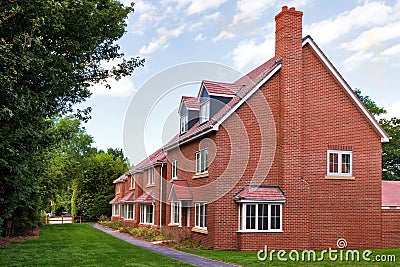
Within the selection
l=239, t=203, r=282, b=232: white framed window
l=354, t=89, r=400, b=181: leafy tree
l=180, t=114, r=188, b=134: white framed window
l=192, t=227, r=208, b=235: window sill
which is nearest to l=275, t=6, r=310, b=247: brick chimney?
l=239, t=203, r=282, b=232: white framed window

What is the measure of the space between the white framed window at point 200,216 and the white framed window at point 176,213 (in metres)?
2.58

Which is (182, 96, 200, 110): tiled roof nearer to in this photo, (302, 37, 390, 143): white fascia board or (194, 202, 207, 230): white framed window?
(194, 202, 207, 230): white framed window

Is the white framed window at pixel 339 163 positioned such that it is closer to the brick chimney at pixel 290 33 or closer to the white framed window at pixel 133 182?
the brick chimney at pixel 290 33

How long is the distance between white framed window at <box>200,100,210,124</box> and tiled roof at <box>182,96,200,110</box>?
2536 mm

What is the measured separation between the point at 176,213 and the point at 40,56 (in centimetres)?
1769

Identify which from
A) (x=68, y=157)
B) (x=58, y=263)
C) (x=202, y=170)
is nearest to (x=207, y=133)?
(x=202, y=170)

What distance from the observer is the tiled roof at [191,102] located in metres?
30.2

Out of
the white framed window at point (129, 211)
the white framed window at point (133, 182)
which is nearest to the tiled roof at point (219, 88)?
the white framed window at point (129, 211)

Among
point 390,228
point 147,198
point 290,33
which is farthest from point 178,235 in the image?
point 290,33

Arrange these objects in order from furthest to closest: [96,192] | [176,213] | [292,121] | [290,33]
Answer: [96,192] < [176,213] < [290,33] < [292,121]

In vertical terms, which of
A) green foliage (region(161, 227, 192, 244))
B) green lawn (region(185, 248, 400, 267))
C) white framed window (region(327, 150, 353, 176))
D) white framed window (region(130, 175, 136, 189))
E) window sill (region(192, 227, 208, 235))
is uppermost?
white framed window (region(327, 150, 353, 176))

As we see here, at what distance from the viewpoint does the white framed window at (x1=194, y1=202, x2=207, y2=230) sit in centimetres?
2451

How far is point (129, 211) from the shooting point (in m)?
45.6

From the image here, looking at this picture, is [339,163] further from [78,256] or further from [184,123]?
[78,256]
